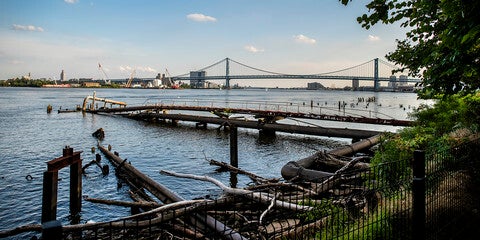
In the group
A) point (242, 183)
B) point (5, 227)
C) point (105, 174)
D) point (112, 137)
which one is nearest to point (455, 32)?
point (242, 183)

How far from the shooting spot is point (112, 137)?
117 ft

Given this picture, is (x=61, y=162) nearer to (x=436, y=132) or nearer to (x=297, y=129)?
(x=436, y=132)

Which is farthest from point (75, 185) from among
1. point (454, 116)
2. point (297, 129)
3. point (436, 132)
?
point (297, 129)

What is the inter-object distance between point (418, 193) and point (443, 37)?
2.83 meters

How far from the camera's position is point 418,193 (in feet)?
16.8

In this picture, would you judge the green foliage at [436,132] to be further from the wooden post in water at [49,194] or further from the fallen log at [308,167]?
the wooden post in water at [49,194]

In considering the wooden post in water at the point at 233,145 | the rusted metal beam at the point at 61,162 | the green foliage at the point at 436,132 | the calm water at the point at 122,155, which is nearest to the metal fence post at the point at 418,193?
the green foliage at the point at 436,132

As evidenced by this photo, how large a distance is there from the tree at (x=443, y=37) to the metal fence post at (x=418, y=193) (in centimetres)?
183

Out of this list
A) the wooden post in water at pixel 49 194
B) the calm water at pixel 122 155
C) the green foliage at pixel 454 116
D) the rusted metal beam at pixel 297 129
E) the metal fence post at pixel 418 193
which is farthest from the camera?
the rusted metal beam at pixel 297 129

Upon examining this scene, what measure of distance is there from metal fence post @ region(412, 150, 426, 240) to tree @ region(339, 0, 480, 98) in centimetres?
183

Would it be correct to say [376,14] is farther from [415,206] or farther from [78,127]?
[78,127]

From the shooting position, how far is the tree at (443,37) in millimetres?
5711

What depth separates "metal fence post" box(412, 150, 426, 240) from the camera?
5055 mm

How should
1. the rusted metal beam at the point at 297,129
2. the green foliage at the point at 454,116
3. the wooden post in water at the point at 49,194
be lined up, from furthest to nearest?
the rusted metal beam at the point at 297,129 → the green foliage at the point at 454,116 → the wooden post in water at the point at 49,194
